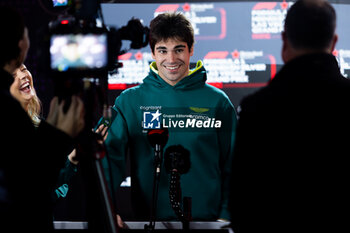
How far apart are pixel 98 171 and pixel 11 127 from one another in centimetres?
26

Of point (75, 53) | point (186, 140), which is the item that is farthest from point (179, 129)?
point (75, 53)

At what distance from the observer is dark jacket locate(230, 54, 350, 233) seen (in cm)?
91

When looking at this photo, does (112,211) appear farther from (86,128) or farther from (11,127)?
(11,127)

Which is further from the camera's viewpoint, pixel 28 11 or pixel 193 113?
pixel 28 11

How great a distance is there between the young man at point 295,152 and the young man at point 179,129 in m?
0.78

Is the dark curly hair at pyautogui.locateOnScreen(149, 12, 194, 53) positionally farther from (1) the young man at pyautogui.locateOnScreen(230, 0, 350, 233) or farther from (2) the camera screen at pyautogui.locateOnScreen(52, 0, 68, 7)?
(1) the young man at pyautogui.locateOnScreen(230, 0, 350, 233)

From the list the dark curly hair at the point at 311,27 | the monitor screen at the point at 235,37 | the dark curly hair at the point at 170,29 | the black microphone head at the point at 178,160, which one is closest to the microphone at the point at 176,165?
the black microphone head at the point at 178,160

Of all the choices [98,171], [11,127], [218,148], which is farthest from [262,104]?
[218,148]

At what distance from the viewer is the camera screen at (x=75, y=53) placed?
1.06 meters

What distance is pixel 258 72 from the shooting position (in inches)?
134

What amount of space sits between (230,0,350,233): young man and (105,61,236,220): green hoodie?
30.7 inches

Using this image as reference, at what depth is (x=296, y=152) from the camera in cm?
92

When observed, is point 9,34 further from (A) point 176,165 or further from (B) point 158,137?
(A) point 176,165

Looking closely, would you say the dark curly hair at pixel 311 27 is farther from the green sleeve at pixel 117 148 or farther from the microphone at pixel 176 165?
the green sleeve at pixel 117 148
